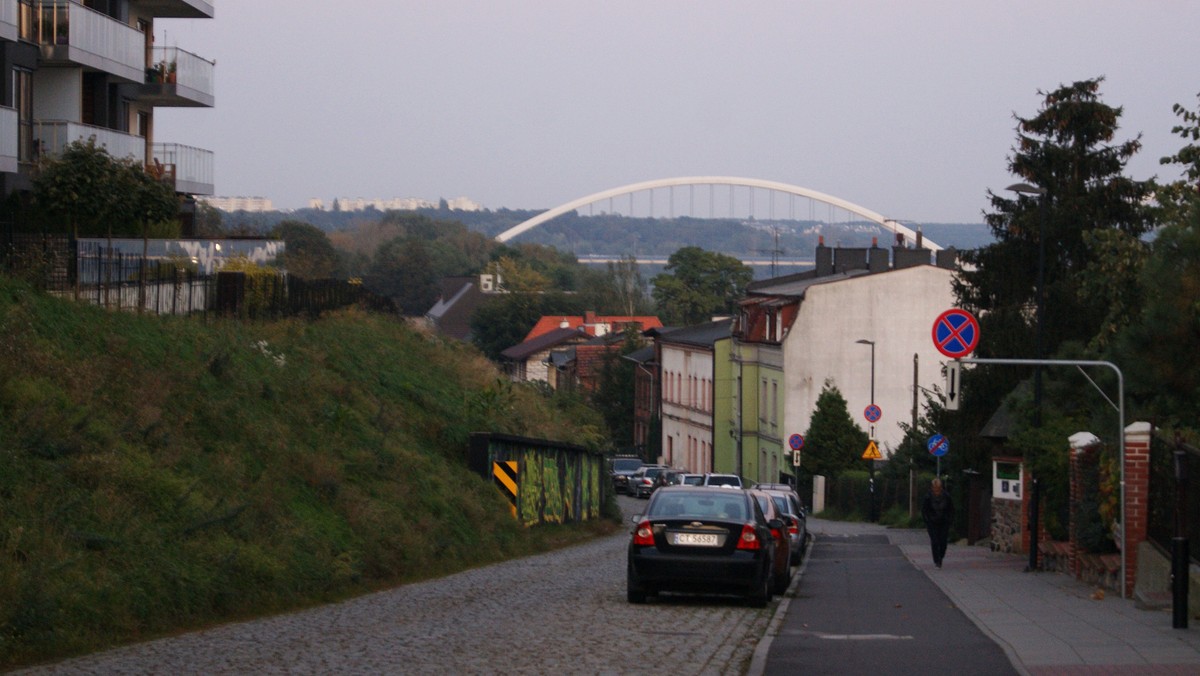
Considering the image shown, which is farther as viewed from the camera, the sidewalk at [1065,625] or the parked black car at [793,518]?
the parked black car at [793,518]

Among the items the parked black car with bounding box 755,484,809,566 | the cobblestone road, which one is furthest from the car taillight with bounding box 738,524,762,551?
the parked black car with bounding box 755,484,809,566

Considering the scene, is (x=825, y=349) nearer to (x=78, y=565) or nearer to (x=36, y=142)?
(x=36, y=142)

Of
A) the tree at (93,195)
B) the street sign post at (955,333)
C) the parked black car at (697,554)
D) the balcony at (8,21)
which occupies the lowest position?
the parked black car at (697,554)

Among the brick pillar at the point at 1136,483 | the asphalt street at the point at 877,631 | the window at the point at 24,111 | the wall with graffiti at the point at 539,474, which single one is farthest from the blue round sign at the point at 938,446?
the window at the point at 24,111

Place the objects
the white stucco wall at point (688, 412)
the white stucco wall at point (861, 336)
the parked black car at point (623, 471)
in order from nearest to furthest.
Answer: the white stucco wall at point (861, 336) < the parked black car at point (623, 471) < the white stucco wall at point (688, 412)

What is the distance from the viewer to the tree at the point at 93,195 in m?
27.2

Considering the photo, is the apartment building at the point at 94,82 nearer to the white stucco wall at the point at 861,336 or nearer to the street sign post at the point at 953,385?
the street sign post at the point at 953,385

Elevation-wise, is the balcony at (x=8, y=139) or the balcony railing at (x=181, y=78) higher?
the balcony railing at (x=181, y=78)

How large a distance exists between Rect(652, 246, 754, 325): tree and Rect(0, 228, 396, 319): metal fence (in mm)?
103850

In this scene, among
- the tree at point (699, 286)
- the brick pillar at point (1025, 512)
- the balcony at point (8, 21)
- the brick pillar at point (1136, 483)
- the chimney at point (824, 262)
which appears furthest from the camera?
the tree at point (699, 286)

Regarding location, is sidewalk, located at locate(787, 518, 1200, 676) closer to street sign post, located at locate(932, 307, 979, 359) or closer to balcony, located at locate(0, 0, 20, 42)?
street sign post, located at locate(932, 307, 979, 359)

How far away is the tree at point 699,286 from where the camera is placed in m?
133

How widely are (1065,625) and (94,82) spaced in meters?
27.0

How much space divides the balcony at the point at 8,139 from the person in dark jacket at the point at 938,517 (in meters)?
18.5
